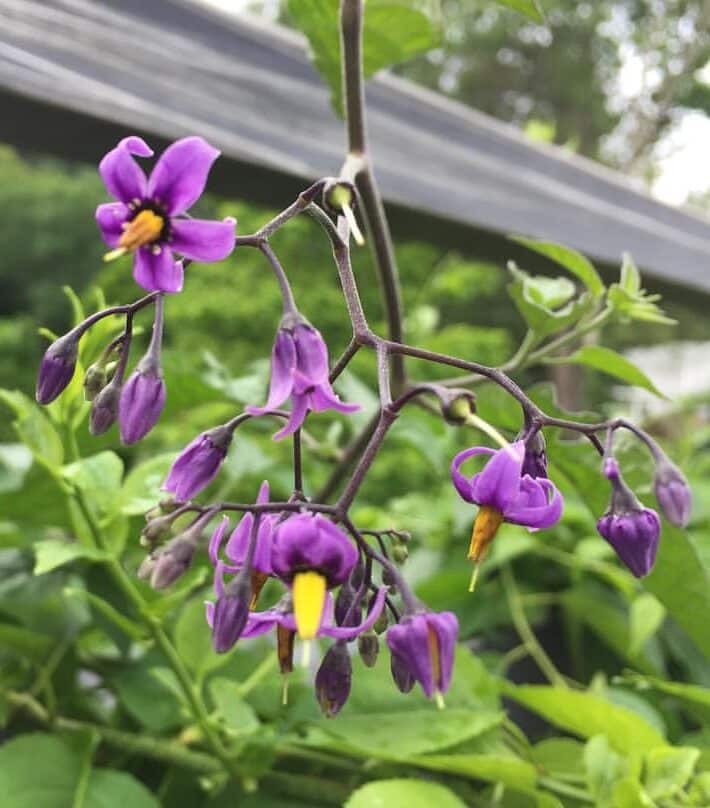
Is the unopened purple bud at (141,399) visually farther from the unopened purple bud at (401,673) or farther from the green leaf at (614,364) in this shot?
the green leaf at (614,364)

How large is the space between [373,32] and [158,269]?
422 mm

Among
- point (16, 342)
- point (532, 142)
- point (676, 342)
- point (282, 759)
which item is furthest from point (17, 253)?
point (282, 759)

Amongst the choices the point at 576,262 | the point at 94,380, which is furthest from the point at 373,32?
the point at 94,380

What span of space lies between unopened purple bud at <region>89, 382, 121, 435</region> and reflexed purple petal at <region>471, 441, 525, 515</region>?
0.43 ft

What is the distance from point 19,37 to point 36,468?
0.33 metres

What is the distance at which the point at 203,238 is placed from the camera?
0.97ft

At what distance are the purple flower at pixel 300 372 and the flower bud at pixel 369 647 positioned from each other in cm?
8

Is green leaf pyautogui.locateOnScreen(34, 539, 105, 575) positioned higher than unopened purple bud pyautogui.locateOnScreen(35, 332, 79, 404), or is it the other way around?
unopened purple bud pyautogui.locateOnScreen(35, 332, 79, 404)

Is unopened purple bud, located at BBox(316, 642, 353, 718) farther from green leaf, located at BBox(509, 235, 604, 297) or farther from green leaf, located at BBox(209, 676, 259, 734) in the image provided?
green leaf, located at BBox(509, 235, 604, 297)

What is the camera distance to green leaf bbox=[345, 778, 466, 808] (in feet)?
1.35

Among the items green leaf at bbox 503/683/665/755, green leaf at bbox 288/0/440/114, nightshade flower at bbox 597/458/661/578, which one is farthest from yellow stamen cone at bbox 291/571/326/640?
green leaf at bbox 288/0/440/114

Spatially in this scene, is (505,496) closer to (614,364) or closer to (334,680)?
(334,680)

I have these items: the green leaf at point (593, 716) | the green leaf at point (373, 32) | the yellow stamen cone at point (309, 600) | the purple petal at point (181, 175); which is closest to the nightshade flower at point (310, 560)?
the yellow stamen cone at point (309, 600)

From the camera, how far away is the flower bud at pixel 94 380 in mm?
351
